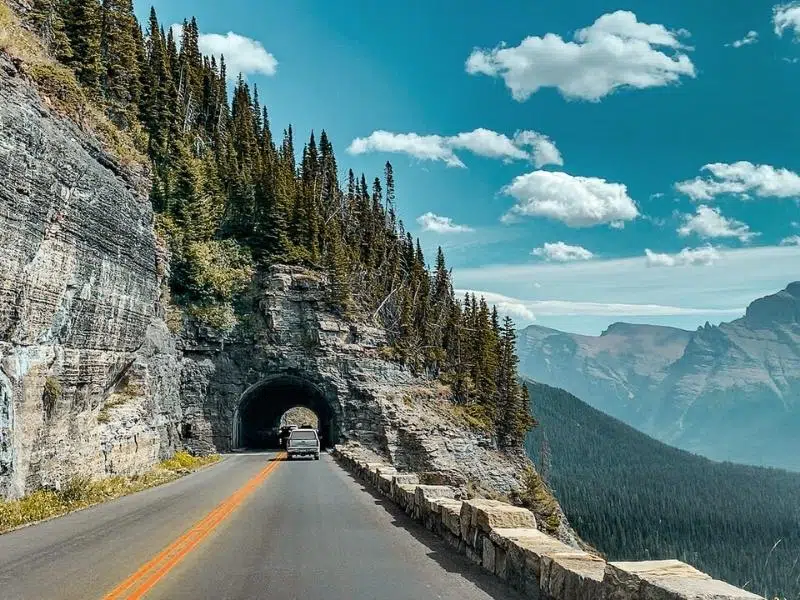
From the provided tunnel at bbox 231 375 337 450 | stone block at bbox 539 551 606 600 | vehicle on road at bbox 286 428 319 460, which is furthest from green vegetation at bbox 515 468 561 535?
stone block at bbox 539 551 606 600

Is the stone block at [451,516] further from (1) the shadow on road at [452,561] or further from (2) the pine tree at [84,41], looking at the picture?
(2) the pine tree at [84,41]

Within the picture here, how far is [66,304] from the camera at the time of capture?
82.4 ft

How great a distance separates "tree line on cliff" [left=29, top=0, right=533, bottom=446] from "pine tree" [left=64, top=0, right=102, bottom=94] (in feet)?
0.35

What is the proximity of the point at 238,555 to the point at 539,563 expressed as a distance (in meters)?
5.51

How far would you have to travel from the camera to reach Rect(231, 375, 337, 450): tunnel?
56.5m

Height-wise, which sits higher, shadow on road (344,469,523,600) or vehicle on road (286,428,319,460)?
shadow on road (344,469,523,600)

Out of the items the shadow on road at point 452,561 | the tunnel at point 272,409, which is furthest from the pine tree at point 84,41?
the shadow on road at point 452,561

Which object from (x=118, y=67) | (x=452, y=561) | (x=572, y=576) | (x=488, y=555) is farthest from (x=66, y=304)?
(x=118, y=67)

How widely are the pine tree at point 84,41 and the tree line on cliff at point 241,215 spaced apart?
0.11 metres

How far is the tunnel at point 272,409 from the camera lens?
5650cm

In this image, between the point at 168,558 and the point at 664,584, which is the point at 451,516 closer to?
the point at 168,558

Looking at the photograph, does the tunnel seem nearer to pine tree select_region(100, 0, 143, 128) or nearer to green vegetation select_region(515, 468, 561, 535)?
green vegetation select_region(515, 468, 561, 535)

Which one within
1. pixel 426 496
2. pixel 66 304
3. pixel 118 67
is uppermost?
pixel 118 67

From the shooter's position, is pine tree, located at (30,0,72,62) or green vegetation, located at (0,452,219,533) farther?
pine tree, located at (30,0,72,62)
